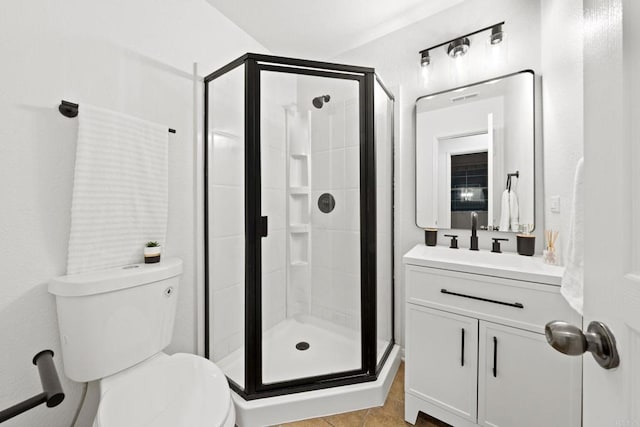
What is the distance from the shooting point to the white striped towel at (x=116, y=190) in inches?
44.1

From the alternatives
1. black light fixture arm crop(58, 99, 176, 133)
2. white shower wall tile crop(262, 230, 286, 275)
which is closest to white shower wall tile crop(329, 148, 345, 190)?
white shower wall tile crop(262, 230, 286, 275)

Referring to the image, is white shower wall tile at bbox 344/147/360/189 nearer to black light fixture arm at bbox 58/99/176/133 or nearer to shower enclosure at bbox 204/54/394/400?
shower enclosure at bbox 204/54/394/400

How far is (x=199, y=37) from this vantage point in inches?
64.6

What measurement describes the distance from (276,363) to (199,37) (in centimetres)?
203

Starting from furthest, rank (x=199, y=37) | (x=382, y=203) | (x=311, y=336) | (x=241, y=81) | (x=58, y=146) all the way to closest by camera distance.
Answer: (x=311, y=336), (x=382, y=203), (x=199, y=37), (x=241, y=81), (x=58, y=146)

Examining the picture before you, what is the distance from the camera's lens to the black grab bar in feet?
2.06

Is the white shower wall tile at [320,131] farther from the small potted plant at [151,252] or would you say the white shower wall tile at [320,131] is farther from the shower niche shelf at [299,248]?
the small potted plant at [151,252]

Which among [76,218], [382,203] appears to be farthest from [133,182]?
[382,203]

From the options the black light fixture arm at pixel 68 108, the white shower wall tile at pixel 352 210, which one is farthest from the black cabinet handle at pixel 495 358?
the black light fixture arm at pixel 68 108

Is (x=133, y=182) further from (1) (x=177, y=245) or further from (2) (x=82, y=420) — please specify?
(2) (x=82, y=420)

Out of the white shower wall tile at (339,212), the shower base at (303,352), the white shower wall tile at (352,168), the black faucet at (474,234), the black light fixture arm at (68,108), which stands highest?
the black light fixture arm at (68,108)

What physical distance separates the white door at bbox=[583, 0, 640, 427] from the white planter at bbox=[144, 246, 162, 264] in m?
1.55

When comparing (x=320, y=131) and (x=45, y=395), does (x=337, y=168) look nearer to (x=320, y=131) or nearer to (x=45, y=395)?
(x=320, y=131)

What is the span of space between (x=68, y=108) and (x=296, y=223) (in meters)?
1.34
